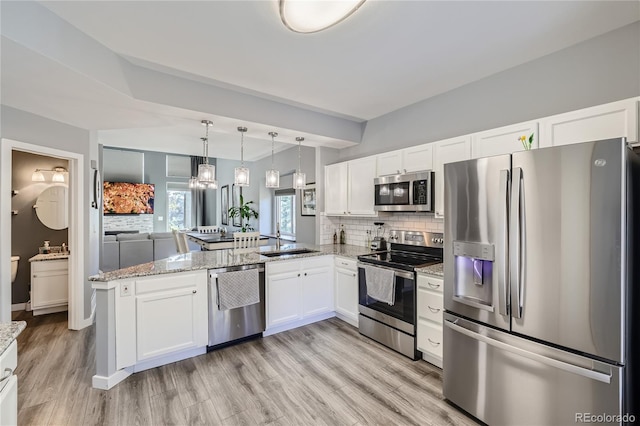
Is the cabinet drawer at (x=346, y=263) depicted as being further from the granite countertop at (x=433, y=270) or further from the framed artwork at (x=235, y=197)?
the framed artwork at (x=235, y=197)

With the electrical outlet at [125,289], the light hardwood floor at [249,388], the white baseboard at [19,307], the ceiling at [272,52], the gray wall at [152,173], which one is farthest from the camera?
the gray wall at [152,173]

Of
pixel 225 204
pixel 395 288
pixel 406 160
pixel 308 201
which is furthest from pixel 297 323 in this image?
pixel 225 204

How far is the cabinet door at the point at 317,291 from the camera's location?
3.61 m

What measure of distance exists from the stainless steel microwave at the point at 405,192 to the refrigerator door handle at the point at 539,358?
134 cm

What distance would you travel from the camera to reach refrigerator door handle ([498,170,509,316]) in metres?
1.81

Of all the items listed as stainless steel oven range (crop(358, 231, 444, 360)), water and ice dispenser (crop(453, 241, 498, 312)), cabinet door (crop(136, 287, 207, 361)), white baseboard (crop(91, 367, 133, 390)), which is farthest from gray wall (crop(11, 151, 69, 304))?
water and ice dispenser (crop(453, 241, 498, 312))

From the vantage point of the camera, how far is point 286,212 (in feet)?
21.5

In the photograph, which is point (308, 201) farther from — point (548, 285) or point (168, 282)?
point (548, 285)

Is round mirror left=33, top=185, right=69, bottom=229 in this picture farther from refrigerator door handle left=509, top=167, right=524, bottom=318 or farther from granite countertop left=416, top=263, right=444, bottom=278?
refrigerator door handle left=509, top=167, right=524, bottom=318

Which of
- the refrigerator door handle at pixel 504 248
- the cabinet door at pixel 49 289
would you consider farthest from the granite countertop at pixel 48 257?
the refrigerator door handle at pixel 504 248

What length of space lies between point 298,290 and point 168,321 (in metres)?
1.46

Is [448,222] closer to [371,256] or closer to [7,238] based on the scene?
[371,256]

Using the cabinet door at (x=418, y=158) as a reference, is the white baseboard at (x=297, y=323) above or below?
below

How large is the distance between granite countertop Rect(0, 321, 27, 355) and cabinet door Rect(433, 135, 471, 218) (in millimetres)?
3177
